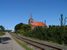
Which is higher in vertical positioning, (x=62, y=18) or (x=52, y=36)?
(x=62, y=18)

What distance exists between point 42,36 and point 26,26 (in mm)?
86831

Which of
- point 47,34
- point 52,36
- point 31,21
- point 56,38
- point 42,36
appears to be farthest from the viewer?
point 31,21

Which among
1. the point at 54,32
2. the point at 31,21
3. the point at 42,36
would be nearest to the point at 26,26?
the point at 31,21

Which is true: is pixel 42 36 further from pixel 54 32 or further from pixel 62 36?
pixel 62 36

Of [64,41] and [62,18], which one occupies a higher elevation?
[62,18]

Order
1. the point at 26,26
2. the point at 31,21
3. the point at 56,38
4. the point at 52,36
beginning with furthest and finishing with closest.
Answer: the point at 31,21 → the point at 26,26 → the point at 52,36 → the point at 56,38

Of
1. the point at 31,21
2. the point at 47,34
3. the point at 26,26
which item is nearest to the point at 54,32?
the point at 47,34

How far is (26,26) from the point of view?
141625 mm

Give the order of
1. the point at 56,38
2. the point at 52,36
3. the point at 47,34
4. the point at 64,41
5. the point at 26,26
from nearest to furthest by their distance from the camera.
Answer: the point at 64,41
the point at 56,38
the point at 52,36
the point at 47,34
the point at 26,26

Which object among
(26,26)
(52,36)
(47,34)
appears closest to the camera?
(52,36)

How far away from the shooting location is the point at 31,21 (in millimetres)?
179750

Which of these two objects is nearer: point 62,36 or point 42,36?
point 62,36

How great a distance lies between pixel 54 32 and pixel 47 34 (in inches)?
218

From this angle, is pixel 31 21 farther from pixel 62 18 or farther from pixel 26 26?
pixel 62 18
